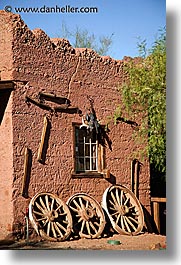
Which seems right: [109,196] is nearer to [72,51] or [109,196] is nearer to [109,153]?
[109,153]

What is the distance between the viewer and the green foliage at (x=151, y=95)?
24.1 feet

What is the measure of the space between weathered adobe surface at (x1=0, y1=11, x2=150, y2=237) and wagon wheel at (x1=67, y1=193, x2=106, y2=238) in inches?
5.0

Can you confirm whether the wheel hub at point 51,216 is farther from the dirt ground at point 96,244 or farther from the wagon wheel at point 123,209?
the wagon wheel at point 123,209

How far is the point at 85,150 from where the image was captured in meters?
8.16

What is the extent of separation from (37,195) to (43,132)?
0.73 meters

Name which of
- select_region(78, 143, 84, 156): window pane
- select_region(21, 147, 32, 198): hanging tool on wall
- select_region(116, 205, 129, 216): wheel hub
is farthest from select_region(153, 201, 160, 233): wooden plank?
select_region(21, 147, 32, 198): hanging tool on wall

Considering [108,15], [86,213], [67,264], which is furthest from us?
[86,213]

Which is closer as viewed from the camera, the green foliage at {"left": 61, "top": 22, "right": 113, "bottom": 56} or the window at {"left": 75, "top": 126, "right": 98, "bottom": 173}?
the green foliage at {"left": 61, "top": 22, "right": 113, "bottom": 56}

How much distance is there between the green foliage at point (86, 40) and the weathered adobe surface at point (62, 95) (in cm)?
9

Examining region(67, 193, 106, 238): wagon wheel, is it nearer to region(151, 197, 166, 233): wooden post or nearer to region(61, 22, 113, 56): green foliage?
region(151, 197, 166, 233): wooden post

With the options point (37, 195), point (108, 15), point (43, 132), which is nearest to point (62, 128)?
point (43, 132)

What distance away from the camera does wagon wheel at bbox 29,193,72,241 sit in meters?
7.45

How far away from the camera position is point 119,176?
8.30 meters

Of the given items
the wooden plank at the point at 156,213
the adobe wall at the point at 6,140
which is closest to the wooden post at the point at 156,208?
the wooden plank at the point at 156,213
